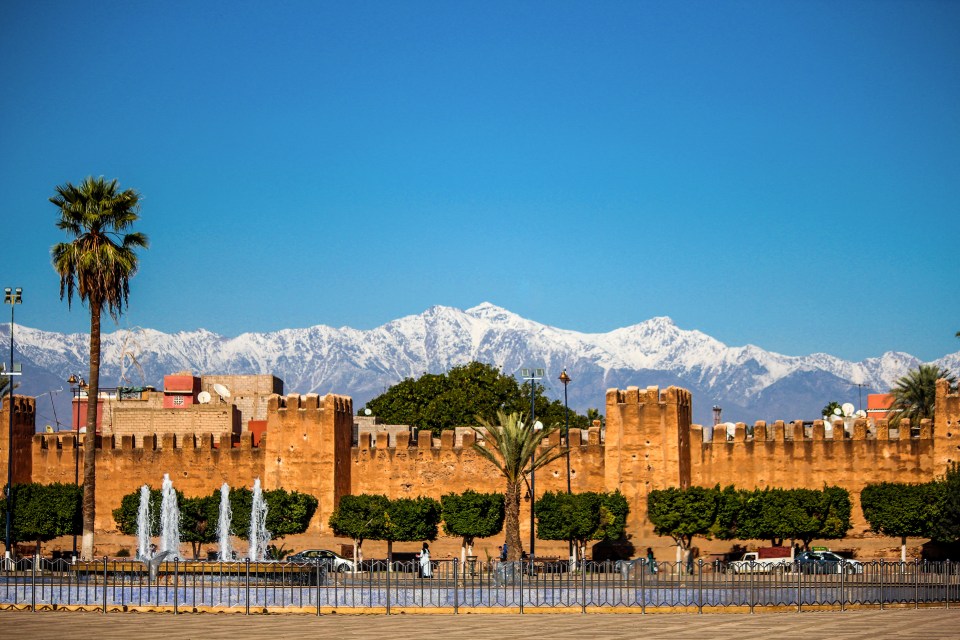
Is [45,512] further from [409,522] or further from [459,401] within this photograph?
[459,401]

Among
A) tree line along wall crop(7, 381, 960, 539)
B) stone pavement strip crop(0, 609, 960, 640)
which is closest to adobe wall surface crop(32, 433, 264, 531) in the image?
tree line along wall crop(7, 381, 960, 539)

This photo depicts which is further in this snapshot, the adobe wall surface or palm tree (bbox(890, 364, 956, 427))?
palm tree (bbox(890, 364, 956, 427))

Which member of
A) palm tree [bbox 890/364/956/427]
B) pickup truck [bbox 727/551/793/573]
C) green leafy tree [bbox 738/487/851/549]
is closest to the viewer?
pickup truck [bbox 727/551/793/573]

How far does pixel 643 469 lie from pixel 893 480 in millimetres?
8280

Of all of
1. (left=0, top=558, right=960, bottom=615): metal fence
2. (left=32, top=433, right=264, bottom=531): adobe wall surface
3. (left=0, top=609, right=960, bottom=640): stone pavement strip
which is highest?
(left=32, top=433, right=264, bottom=531): adobe wall surface

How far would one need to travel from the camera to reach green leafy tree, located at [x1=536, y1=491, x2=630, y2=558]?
48344 mm

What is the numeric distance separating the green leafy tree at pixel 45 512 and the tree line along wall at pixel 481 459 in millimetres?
3295

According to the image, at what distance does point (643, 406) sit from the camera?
5031 centimetres

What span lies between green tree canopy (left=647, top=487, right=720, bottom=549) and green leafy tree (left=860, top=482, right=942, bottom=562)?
5.00 meters

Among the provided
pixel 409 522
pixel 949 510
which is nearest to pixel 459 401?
pixel 409 522

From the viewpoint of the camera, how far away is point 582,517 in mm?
48281

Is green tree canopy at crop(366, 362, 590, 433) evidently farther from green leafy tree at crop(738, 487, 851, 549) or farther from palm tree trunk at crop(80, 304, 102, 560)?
palm tree trunk at crop(80, 304, 102, 560)

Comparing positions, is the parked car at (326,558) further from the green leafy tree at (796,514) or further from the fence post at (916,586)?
the fence post at (916,586)

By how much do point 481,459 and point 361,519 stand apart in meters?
5.34
